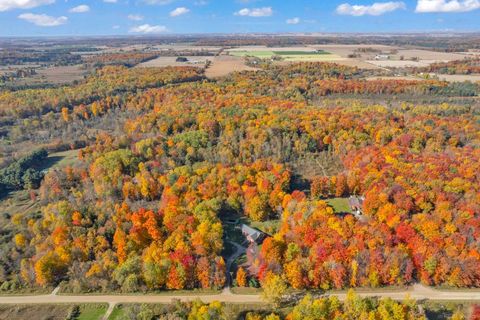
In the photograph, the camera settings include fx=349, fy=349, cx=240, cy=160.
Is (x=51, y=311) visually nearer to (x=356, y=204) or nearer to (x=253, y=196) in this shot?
(x=253, y=196)

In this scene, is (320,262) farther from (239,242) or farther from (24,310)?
(24,310)

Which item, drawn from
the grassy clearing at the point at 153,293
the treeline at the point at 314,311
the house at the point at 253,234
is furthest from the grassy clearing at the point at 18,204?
the house at the point at 253,234

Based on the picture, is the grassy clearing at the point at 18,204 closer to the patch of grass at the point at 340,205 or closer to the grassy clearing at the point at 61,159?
the grassy clearing at the point at 61,159

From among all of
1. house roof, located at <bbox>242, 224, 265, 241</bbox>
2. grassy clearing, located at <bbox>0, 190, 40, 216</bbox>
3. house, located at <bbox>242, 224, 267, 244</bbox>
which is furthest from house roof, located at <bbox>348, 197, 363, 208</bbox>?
grassy clearing, located at <bbox>0, 190, 40, 216</bbox>

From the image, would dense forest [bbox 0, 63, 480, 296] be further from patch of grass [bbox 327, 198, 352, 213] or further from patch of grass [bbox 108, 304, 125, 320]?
patch of grass [bbox 108, 304, 125, 320]

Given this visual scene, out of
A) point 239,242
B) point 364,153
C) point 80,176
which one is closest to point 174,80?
point 80,176

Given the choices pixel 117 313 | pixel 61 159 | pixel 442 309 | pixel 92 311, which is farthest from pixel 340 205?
pixel 61 159
